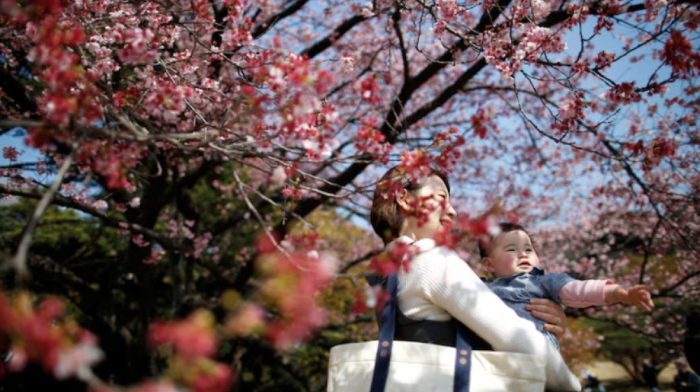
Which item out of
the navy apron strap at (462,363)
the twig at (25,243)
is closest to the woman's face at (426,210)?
the navy apron strap at (462,363)

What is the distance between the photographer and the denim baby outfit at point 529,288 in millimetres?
1846

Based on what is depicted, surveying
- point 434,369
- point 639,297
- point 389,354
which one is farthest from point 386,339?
point 639,297

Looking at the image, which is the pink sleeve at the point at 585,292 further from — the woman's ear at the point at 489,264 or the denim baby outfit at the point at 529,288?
the woman's ear at the point at 489,264

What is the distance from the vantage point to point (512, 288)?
77.3 inches

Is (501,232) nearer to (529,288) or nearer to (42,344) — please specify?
(529,288)

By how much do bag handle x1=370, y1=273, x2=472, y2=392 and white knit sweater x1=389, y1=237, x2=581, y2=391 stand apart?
0.05 metres

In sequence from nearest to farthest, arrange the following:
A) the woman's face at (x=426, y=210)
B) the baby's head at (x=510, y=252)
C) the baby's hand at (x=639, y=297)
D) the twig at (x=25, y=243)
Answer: the twig at (x=25, y=243), the baby's hand at (x=639, y=297), the woman's face at (x=426, y=210), the baby's head at (x=510, y=252)

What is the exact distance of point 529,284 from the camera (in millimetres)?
1962

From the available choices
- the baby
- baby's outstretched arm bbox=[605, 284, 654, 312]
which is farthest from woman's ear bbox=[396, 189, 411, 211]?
baby's outstretched arm bbox=[605, 284, 654, 312]

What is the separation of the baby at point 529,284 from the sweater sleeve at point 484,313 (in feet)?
0.95

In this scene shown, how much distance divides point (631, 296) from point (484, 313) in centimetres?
56

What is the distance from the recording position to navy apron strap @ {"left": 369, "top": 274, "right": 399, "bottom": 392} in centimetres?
145

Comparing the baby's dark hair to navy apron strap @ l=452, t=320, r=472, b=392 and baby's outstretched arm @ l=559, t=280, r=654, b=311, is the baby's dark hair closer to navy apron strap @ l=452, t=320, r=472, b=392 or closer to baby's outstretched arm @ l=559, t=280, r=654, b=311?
baby's outstretched arm @ l=559, t=280, r=654, b=311

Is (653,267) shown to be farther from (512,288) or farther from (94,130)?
(94,130)
